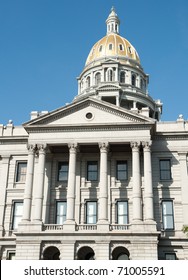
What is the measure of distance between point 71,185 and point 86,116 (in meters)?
7.25

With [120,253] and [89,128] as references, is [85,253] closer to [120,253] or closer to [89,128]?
[120,253]

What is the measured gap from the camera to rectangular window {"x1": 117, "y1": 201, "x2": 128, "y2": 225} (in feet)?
120

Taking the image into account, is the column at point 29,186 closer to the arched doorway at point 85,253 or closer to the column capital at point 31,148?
the column capital at point 31,148

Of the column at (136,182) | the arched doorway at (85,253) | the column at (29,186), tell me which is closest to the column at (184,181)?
the column at (136,182)

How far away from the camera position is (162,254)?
3469 centimetres

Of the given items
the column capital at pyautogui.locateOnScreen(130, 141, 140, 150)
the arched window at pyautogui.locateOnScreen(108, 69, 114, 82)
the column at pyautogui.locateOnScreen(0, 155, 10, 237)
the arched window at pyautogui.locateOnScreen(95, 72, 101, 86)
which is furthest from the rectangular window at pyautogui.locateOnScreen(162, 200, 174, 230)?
the arched window at pyautogui.locateOnScreen(95, 72, 101, 86)

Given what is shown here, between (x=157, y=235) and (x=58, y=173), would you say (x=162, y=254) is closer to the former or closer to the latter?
(x=157, y=235)

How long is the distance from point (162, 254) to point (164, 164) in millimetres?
8794

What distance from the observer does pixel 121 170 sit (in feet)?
127

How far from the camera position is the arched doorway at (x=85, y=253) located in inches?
1331

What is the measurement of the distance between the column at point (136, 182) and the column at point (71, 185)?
17.7 feet

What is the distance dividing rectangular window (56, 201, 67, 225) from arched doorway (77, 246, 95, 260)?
144 inches
